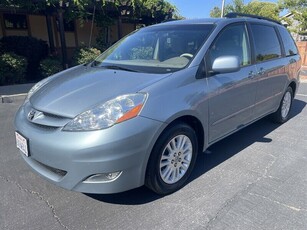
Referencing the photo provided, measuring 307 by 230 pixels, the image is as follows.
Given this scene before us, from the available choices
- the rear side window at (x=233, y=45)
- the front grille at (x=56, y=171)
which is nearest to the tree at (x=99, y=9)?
the rear side window at (x=233, y=45)

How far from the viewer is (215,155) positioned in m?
3.65

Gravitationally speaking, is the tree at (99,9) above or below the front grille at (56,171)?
above

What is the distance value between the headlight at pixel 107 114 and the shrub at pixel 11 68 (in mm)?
7088

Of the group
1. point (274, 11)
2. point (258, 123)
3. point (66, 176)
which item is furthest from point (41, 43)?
point (274, 11)

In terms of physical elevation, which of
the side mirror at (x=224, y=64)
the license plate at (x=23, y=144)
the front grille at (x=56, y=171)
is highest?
the side mirror at (x=224, y=64)

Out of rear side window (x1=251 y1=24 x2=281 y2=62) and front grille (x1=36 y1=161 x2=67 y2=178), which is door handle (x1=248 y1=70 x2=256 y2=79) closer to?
rear side window (x1=251 y1=24 x2=281 y2=62)

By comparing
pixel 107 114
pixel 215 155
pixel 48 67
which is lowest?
pixel 215 155

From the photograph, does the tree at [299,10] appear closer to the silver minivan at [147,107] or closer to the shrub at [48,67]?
the shrub at [48,67]

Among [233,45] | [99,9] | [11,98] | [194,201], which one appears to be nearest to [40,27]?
[99,9]

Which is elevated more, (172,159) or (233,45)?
(233,45)

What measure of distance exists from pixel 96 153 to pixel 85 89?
74 cm

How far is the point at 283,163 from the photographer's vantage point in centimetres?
346

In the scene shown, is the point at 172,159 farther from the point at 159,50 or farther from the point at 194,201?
the point at 159,50

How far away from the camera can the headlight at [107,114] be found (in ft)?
7.36
